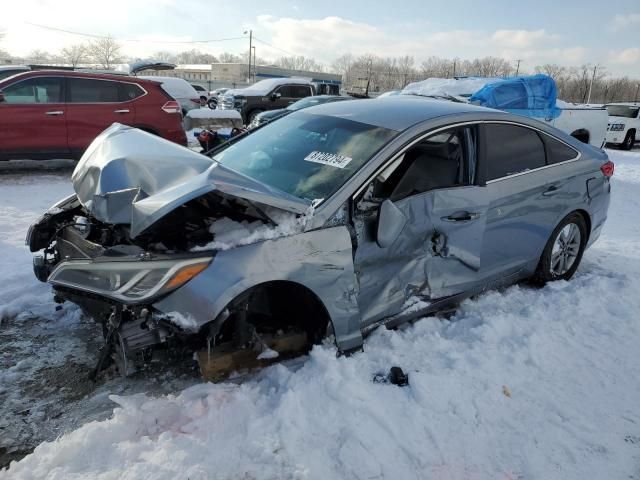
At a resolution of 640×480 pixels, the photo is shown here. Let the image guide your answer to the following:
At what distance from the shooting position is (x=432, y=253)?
3.25m

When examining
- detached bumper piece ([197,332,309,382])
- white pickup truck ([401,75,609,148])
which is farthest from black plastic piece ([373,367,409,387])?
white pickup truck ([401,75,609,148])

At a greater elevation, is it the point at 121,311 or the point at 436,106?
the point at 436,106

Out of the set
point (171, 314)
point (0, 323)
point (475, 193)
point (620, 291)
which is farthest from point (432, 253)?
point (0, 323)

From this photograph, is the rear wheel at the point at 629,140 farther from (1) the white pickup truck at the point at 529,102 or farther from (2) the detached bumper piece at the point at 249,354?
(2) the detached bumper piece at the point at 249,354

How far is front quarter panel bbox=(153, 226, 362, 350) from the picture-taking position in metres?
2.34

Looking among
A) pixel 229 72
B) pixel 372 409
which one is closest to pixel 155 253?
pixel 372 409

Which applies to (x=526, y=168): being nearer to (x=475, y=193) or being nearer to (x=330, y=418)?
(x=475, y=193)

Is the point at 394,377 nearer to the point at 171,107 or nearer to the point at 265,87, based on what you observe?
the point at 171,107

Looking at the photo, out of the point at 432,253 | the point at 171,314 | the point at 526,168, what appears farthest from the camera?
the point at 526,168

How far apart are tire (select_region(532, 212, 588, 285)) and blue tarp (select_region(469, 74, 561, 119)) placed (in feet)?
24.7

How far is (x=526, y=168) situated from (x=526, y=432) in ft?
6.87

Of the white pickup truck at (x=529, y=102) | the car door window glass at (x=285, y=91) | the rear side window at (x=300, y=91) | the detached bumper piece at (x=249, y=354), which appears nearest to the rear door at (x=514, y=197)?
the detached bumper piece at (x=249, y=354)

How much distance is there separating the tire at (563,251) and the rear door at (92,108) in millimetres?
7200

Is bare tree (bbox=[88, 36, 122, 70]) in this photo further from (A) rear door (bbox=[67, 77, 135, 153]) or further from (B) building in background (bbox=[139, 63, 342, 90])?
(A) rear door (bbox=[67, 77, 135, 153])
